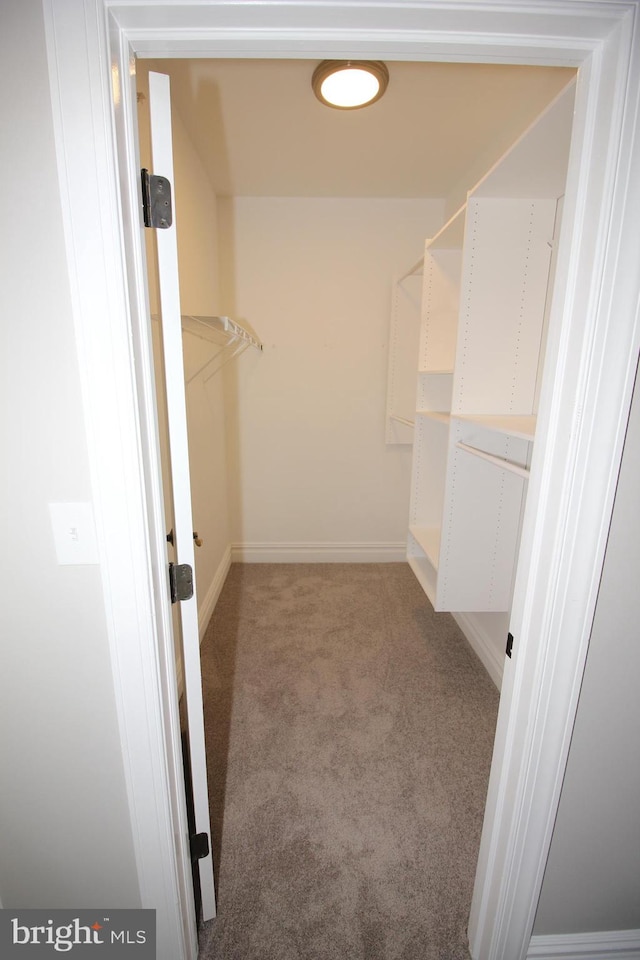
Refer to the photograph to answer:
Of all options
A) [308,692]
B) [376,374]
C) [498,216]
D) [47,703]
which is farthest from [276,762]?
[376,374]

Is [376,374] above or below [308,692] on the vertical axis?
above

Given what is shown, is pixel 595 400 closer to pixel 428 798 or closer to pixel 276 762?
pixel 428 798

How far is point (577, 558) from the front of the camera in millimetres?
784

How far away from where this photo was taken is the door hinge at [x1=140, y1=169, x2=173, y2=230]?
731 mm

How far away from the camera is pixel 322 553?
11.1ft

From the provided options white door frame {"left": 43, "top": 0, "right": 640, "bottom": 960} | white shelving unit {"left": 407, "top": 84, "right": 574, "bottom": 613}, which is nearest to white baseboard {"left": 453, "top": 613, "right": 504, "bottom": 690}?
white shelving unit {"left": 407, "top": 84, "right": 574, "bottom": 613}

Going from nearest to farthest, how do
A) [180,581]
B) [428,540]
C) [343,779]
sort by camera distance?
1. [180,581]
2. [343,779]
3. [428,540]

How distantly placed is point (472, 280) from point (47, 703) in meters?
1.91

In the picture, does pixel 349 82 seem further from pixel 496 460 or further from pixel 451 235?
pixel 496 460

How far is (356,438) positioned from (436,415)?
120 cm

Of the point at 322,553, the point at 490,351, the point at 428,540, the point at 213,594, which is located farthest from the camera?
the point at 322,553

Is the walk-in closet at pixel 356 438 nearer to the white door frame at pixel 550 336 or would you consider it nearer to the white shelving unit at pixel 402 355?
the white shelving unit at pixel 402 355

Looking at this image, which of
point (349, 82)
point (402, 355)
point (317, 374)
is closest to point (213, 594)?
point (317, 374)

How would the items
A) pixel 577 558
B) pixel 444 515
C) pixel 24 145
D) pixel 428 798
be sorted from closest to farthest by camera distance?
pixel 24 145
pixel 577 558
pixel 428 798
pixel 444 515
